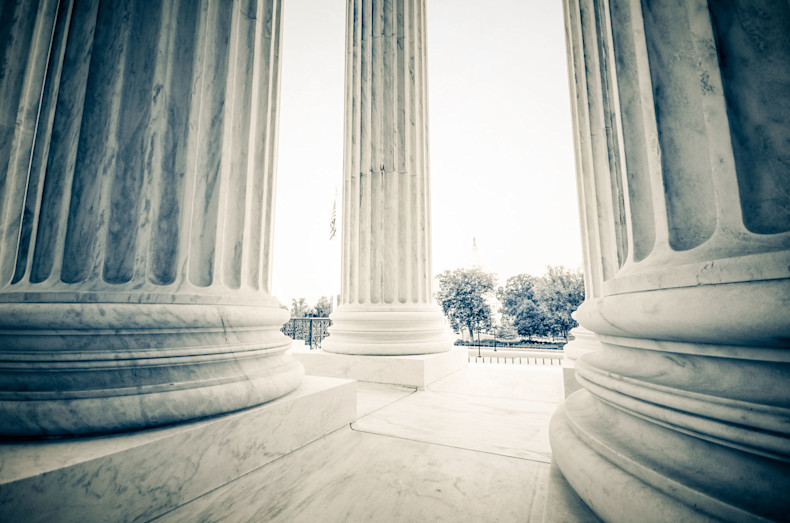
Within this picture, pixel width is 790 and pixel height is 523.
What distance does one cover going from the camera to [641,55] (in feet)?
22.5

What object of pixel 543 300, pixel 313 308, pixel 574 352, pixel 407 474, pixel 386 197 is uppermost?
pixel 386 197

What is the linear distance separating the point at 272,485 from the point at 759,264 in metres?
9.89

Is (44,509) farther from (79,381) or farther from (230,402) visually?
(230,402)

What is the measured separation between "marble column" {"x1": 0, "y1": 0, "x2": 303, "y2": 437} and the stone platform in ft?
31.2

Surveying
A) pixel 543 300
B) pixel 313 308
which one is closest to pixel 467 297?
pixel 543 300

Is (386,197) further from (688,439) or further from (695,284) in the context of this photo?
(688,439)

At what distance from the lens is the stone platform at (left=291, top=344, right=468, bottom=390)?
19.6m

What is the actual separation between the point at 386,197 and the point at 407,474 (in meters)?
18.0

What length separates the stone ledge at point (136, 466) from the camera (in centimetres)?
557

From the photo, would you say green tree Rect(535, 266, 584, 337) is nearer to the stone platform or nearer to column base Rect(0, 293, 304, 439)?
the stone platform

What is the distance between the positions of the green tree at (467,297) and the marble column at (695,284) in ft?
504

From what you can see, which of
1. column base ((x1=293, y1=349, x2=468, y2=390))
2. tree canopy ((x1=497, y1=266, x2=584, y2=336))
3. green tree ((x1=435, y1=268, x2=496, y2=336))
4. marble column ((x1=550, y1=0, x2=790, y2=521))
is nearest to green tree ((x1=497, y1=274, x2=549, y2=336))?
tree canopy ((x1=497, y1=266, x2=584, y2=336))

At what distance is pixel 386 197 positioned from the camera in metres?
24.1

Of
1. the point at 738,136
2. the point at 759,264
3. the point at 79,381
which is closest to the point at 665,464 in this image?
the point at 759,264
